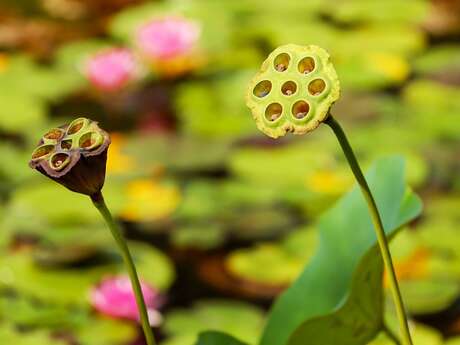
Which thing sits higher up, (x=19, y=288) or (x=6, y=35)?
(x=6, y=35)

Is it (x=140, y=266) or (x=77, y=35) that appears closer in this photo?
(x=140, y=266)

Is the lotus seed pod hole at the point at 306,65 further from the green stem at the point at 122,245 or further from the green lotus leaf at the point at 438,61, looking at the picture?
the green lotus leaf at the point at 438,61

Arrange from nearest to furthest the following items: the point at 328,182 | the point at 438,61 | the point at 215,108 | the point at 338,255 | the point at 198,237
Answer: the point at 338,255
the point at 198,237
the point at 328,182
the point at 215,108
the point at 438,61

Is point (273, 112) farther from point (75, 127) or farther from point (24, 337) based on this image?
point (24, 337)

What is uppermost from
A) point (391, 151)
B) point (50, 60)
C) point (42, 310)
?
point (50, 60)

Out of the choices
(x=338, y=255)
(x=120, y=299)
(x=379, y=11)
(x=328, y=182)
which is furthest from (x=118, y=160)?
(x=338, y=255)

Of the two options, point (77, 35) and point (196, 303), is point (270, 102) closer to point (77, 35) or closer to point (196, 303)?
point (196, 303)

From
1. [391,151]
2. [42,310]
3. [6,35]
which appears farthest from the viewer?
[6,35]

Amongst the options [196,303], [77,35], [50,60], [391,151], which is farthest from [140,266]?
[77,35]
